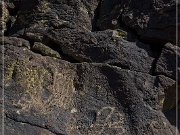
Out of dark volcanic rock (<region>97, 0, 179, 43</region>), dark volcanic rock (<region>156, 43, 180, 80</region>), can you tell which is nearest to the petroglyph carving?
dark volcanic rock (<region>97, 0, 179, 43</region>)

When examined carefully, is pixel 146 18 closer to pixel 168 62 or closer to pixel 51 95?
pixel 168 62

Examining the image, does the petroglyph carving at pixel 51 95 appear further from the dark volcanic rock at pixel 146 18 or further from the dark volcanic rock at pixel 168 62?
the dark volcanic rock at pixel 168 62

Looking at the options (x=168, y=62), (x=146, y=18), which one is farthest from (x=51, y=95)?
(x=146, y=18)

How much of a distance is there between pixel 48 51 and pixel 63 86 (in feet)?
2.50

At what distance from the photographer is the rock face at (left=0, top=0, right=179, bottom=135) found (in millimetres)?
6941

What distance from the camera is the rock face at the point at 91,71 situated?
6941 mm

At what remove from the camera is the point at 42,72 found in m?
7.30

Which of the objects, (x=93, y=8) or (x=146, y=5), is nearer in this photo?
(x=146, y=5)

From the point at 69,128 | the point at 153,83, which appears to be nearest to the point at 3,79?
the point at 69,128

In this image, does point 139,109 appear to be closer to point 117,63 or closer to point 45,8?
point 117,63

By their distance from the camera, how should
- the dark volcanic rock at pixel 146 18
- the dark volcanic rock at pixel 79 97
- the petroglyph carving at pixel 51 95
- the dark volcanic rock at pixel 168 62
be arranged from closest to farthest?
the dark volcanic rock at pixel 79 97 < the petroglyph carving at pixel 51 95 < the dark volcanic rock at pixel 168 62 < the dark volcanic rock at pixel 146 18

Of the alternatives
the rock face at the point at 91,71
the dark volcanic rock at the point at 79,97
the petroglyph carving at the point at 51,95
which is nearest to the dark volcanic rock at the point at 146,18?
the rock face at the point at 91,71

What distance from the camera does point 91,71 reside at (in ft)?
24.3

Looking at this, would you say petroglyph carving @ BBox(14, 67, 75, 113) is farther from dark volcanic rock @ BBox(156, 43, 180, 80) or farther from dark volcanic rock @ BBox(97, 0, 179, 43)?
dark volcanic rock @ BBox(156, 43, 180, 80)
